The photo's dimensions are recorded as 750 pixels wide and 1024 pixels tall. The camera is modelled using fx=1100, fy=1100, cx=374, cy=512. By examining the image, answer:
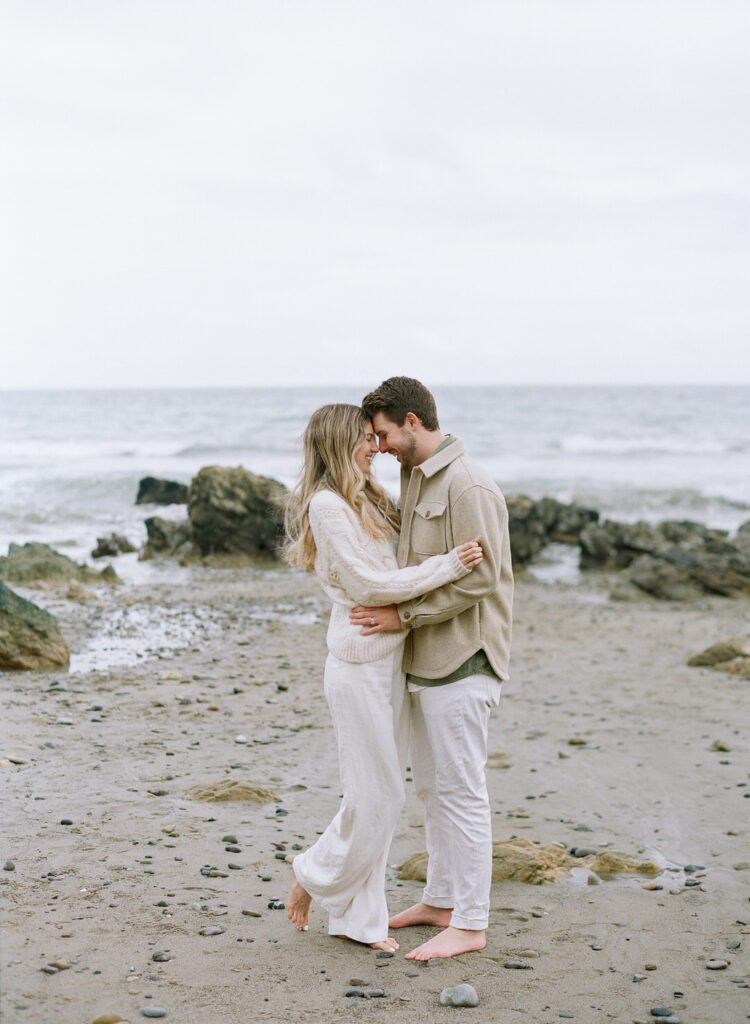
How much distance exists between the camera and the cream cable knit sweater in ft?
14.4

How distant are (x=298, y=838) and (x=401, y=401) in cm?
272

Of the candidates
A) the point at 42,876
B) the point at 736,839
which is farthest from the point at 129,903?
the point at 736,839

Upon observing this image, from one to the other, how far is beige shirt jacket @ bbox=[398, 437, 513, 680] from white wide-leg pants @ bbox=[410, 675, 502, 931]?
117mm

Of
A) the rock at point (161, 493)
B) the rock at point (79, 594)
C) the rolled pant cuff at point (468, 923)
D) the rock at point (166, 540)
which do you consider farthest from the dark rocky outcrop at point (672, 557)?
the rolled pant cuff at point (468, 923)

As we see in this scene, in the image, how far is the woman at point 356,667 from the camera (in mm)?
4469

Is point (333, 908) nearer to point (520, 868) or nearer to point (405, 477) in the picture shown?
point (520, 868)

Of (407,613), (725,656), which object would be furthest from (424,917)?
(725,656)

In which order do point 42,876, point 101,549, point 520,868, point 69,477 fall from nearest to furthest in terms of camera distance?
point 42,876 < point 520,868 < point 101,549 < point 69,477

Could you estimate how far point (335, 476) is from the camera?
4539 mm

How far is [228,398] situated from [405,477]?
267 feet

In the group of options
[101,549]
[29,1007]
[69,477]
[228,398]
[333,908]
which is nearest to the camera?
[29,1007]

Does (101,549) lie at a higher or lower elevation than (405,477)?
lower

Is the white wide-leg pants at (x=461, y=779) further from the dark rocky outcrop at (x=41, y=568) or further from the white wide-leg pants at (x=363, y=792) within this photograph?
the dark rocky outcrop at (x=41, y=568)

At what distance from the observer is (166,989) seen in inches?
161
